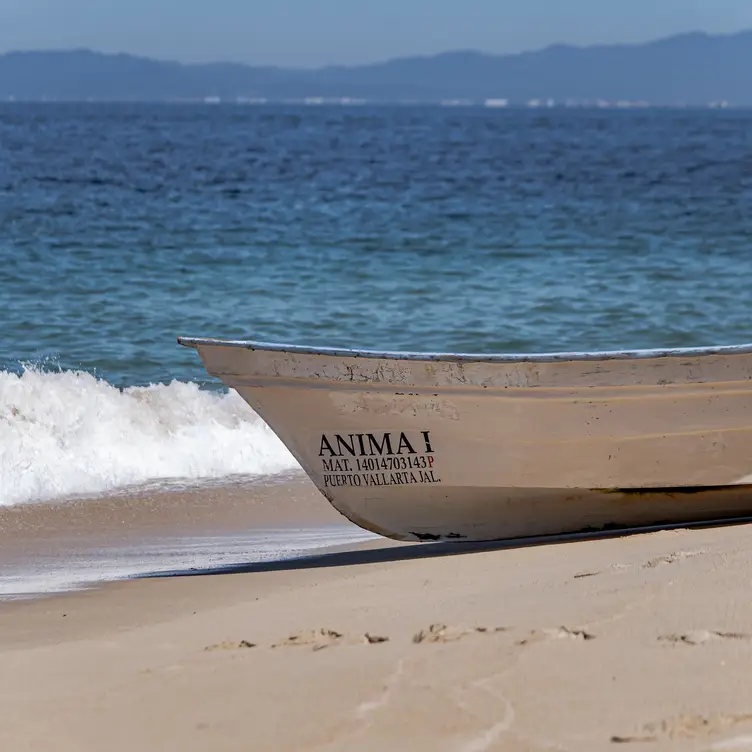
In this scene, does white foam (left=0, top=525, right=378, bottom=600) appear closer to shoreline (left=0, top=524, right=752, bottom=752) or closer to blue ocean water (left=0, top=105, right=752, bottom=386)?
shoreline (left=0, top=524, right=752, bottom=752)

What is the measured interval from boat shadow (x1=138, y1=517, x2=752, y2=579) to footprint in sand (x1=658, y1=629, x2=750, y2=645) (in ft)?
5.97

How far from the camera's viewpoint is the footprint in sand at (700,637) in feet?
11.3

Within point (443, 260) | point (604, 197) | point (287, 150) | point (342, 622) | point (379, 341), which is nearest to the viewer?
point (342, 622)

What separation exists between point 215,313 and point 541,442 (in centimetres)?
821

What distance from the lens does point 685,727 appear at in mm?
2949

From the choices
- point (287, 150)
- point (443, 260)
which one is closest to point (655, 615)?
point (443, 260)

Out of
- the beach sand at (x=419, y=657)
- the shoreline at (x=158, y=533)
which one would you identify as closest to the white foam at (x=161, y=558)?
the shoreline at (x=158, y=533)

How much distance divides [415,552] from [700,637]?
2398mm

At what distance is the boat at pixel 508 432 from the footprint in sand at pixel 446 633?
1663 millimetres

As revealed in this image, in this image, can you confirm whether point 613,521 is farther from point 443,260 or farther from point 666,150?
point 666,150

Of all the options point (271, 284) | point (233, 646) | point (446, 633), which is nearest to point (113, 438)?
point (233, 646)

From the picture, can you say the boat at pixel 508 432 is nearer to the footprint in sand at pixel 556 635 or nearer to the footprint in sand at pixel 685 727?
the footprint in sand at pixel 556 635

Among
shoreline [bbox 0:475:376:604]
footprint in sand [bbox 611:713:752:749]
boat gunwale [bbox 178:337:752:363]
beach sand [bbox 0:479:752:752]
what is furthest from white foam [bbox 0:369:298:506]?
footprint in sand [bbox 611:713:752:749]

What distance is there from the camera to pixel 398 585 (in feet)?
15.2
